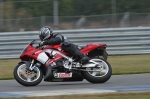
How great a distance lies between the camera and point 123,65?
13727 mm

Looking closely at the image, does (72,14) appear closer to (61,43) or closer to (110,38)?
(110,38)

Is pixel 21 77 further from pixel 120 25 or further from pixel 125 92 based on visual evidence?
pixel 120 25

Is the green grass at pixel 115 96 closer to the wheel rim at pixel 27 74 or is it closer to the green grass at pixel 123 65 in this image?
the wheel rim at pixel 27 74

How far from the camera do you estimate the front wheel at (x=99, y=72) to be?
395 inches

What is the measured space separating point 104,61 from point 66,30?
5963 millimetres

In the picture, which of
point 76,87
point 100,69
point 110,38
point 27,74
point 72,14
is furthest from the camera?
point 72,14

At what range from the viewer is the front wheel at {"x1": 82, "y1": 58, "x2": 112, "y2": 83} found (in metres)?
10.0

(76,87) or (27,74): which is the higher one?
(27,74)

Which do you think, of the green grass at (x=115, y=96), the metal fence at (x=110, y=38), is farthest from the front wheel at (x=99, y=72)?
the metal fence at (x=110, y=38)

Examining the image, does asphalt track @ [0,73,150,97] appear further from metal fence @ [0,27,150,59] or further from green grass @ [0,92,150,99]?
metal fence @ [0,27,150,59]

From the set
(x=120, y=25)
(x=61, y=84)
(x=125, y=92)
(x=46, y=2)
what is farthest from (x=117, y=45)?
(x=125, y=92)

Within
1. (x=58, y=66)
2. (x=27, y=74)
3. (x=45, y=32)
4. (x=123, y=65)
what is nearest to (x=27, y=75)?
(x=27, y=74)

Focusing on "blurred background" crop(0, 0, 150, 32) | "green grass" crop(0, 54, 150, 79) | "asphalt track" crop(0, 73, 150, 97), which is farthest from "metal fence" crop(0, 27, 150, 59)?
"asphalt track" crop(0, 73, 150, 97)

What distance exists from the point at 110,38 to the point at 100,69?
593 cm
